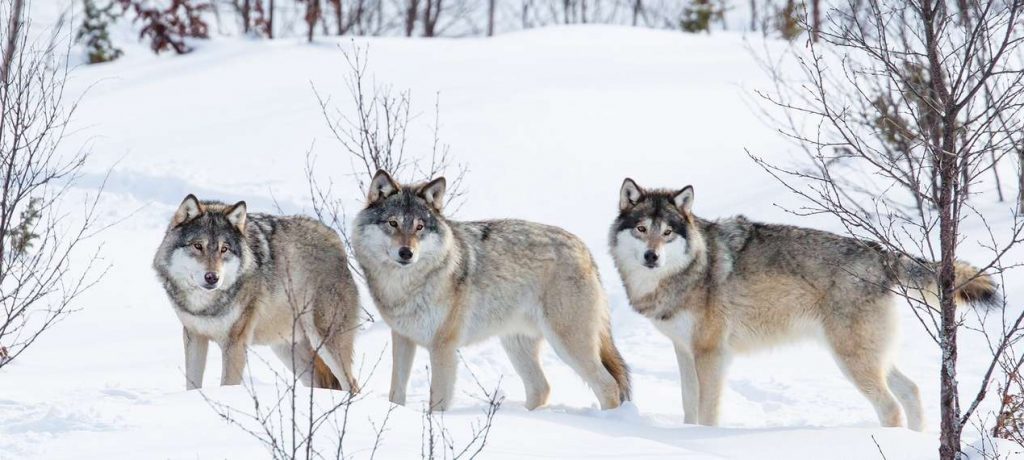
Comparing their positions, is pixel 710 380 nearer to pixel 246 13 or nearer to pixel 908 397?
pixel 908 397

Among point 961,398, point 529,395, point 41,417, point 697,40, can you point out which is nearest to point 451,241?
point 529,395

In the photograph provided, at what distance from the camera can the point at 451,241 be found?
7984 millimetres

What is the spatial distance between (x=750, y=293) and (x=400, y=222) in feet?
7.62

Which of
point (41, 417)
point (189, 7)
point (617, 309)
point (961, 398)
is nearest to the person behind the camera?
point (41, 417)

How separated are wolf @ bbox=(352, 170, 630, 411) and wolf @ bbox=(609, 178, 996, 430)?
430mm

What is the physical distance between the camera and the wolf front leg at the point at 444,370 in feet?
25.7

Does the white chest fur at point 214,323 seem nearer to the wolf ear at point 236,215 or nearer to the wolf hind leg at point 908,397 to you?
the wolf ear at point 236,215

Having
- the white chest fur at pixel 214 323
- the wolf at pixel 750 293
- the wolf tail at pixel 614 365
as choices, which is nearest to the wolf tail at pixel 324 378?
the white chest fur at pixel 214 323

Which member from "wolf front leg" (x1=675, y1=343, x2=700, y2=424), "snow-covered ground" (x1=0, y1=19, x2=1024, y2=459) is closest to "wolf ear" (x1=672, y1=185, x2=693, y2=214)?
"wolf front leg" (x1=675, y1=343, x2=700, y2=424)

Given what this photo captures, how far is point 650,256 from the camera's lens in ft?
25.9

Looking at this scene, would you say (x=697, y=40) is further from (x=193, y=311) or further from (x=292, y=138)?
(x=193, y=311)

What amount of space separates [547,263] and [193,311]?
2291 millimetres

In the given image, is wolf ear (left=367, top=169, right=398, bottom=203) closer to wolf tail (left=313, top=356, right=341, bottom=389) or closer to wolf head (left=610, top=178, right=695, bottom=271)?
wolf tail (left=313, top=356, right=341, bottom=389)

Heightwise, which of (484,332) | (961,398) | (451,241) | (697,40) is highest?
(697,40)
